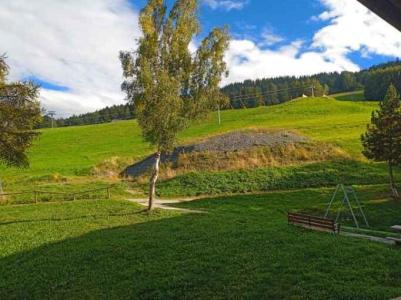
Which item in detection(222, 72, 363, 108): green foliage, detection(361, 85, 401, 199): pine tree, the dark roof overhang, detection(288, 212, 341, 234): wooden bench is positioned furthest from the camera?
detection(222, 72, 363, 108): green foliage

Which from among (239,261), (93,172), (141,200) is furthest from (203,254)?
(93,172)

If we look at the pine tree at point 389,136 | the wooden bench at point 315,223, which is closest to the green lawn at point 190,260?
the wooden bench at point 315,223

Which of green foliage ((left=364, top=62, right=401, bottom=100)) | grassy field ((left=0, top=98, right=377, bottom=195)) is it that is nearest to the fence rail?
grassy field ((left=0, top=98, right=377, bottom=195))

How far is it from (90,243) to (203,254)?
5966 millimetres

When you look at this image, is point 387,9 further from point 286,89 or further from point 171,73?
point 286,89

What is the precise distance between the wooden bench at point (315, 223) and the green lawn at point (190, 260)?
62 centimetres

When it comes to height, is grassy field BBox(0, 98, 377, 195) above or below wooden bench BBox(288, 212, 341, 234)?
above

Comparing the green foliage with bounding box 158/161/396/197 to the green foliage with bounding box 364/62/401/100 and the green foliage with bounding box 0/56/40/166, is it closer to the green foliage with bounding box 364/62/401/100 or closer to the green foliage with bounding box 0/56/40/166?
the green foliage with bounding box 0/56/40/166

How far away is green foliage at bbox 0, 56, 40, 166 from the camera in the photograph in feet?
90.4

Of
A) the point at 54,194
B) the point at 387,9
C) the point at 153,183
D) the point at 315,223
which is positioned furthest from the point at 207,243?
the point at 54,194

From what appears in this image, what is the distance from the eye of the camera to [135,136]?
85125 mm

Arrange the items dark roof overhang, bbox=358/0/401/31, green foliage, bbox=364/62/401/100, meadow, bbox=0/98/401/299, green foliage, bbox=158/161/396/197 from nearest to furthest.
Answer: dark roof overhang, bbox=358/0/401/31, meadow, bbox=0/98/401/299, green foliage, bbox=158/161/396/197, green foliage, bbox=364/62/401/100

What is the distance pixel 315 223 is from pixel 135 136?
223 feet

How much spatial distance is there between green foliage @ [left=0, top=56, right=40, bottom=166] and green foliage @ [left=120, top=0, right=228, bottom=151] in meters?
6.58
